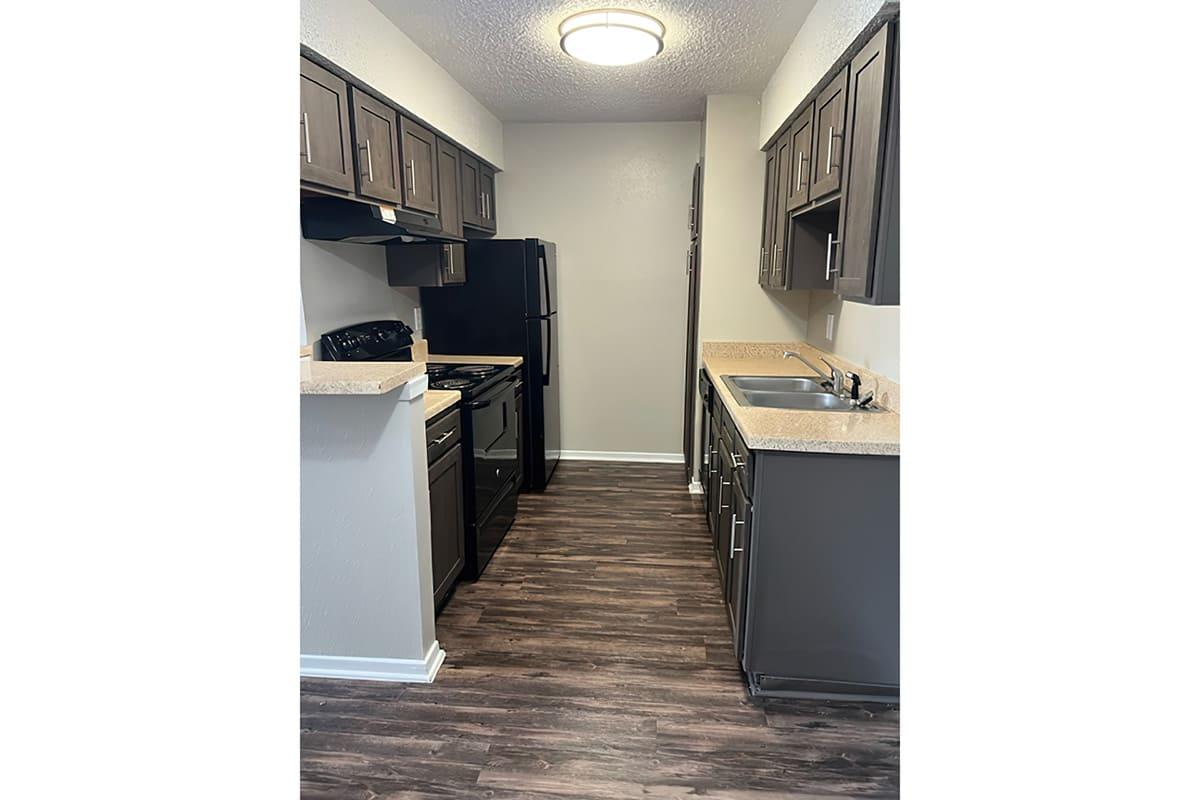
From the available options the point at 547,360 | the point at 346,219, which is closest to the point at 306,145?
the point at 346,219

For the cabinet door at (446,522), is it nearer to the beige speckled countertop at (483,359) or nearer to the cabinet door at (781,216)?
the beige speckled countertop at (483,359)

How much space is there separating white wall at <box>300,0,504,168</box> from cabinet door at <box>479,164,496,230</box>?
0.30 m

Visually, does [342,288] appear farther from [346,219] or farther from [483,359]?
[483,359]

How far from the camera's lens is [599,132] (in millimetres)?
4754

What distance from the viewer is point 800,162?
3.01 m

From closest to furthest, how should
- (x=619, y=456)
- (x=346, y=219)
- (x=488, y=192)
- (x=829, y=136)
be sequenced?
(x=829, y=136)
(x=346, y=219)
(x=488, y=192)
(x=619, y=456)

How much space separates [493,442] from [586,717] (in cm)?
160

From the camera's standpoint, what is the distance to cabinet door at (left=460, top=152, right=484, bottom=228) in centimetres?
403

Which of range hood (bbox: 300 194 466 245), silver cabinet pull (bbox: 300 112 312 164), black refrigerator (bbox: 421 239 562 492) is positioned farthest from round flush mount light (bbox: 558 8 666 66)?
black refrigerator (bbox: 421 239 562 492)

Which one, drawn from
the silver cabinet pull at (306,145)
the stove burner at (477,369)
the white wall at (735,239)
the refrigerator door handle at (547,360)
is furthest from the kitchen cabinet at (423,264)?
the white wall at (735,239)

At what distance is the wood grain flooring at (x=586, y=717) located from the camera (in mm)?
1877
